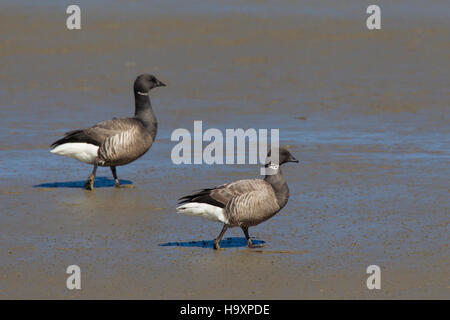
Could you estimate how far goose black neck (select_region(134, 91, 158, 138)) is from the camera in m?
13.9

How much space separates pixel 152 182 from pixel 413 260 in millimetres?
5356

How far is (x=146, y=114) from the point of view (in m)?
14.0

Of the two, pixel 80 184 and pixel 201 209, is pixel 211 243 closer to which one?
pixel 201 209

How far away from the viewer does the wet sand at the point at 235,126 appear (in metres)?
9.44

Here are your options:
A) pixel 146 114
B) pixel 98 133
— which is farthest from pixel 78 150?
pixel 146 114

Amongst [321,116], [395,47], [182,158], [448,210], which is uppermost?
[395,47]

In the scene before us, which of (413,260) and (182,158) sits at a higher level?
(182,158)

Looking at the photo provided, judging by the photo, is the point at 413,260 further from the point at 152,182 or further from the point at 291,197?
the point at 152,182

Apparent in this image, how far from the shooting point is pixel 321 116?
62.6 feet

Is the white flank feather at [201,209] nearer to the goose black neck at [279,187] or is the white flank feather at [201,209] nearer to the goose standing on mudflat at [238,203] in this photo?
the goose standing on mudflat at [238,203]

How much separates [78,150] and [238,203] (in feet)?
14.3

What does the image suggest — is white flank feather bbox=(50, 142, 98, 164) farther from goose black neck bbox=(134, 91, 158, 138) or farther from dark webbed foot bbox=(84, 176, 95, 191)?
goose black neck bbox=(134, 91, 158, 138)

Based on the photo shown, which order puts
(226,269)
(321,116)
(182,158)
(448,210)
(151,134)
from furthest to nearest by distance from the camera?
(321,116), (182,158), (151,134), (448,210), (226,269)

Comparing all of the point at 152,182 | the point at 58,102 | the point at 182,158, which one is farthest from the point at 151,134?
the point at 58,102
